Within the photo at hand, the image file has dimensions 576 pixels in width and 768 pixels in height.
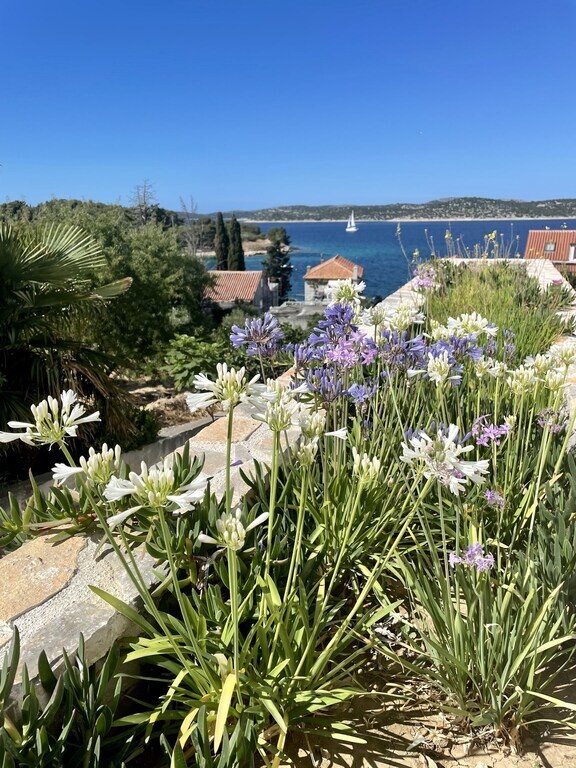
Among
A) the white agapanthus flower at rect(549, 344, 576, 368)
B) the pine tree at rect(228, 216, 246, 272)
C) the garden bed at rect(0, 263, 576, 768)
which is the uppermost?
the pine tree at rect(228, 216, 246, 272)

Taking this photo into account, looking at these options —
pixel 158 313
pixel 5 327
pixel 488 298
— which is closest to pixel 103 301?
pixel 5 327

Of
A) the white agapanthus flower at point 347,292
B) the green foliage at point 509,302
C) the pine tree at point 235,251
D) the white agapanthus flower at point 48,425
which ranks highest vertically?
the pine tree at point 235,251

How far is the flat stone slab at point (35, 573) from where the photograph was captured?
4.53 ft

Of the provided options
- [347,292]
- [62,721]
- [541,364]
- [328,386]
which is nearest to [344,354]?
[328,386]

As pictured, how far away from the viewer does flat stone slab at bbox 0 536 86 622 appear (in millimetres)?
1380

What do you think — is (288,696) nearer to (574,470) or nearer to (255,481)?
(255,481)

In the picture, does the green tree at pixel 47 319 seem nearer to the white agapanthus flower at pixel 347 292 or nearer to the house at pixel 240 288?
the white agapanthus flower at pixel 347 292

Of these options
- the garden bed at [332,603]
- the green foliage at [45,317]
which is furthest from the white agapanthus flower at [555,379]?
the green foliage at [45,317]

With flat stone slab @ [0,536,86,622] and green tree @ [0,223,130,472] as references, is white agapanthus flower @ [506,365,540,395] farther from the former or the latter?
green tree @ [0,223,130,472]

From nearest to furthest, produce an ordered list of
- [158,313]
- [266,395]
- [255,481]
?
[266,395] < [255,481] < [158,313]

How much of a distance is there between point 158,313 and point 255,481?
17565 mm

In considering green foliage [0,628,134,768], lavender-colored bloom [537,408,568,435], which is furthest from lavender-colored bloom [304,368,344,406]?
green foliage [0,628,134,768]

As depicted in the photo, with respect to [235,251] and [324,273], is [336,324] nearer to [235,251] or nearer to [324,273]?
Answer: [235,251]

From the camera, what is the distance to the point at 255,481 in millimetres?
1924
